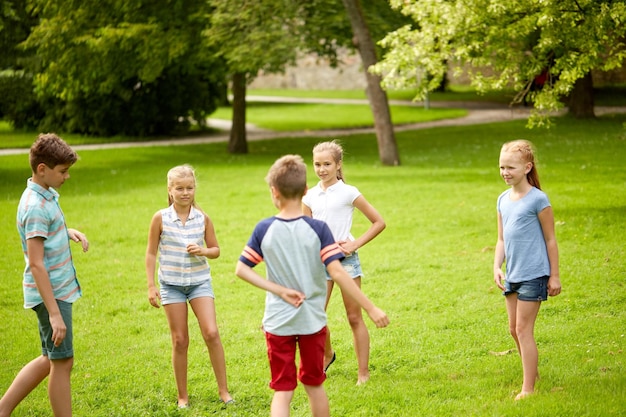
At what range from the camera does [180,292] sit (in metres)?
6.05

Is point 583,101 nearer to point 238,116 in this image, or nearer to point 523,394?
point 238,116

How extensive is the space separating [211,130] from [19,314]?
2609 centimetres

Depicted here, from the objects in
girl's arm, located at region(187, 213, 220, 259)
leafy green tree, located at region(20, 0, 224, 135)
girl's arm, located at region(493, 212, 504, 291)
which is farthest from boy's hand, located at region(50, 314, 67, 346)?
leafy green tree, located at region(20, 0, 224, 135)

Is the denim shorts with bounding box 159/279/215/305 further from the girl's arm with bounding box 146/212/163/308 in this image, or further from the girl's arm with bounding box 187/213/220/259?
the girl's arm with bounding box 187/213/220/259

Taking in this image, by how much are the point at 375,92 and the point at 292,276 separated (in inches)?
689

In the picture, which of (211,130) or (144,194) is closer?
(144,194)

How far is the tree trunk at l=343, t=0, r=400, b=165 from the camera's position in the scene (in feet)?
70.1

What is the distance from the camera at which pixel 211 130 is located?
34.9 metres

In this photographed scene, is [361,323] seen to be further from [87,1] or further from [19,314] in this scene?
[87,1]

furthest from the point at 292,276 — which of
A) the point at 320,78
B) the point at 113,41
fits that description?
the point at 320,78

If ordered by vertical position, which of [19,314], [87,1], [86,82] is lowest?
[19,314]

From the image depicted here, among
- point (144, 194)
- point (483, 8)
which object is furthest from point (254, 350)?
point (144, 194)

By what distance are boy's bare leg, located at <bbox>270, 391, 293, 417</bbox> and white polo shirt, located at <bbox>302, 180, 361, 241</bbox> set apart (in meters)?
1.82

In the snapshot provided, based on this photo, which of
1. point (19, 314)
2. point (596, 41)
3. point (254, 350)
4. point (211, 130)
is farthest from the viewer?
point (211, 130)
